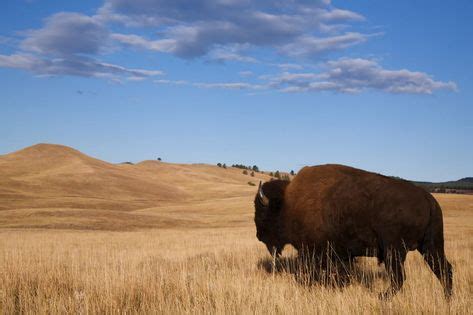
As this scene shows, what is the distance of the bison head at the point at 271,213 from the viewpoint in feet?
33.9

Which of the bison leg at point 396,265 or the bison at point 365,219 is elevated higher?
the bison at point 365,219

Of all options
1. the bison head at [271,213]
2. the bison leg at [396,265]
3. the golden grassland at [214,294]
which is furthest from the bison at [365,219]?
the golden grassland at [214,294]

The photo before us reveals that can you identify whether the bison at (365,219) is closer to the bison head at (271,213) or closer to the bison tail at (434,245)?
the bison tail at (434,245)

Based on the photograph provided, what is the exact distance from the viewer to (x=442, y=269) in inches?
311

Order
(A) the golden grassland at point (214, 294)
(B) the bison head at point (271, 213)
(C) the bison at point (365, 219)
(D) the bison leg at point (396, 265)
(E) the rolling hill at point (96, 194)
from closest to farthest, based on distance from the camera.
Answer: (A) the golden grassland at point (214, 294) → (D) the bison leg at point (396, 265) → (C) the bison at point (365, 219) → (B) the bison head at point (271, 213) → (E) the rolling hill at point (96, 194)

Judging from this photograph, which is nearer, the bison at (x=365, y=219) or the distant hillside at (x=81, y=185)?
the bison at (x=365, y=219)

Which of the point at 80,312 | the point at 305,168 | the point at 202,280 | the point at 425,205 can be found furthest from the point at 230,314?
the point at 305,168

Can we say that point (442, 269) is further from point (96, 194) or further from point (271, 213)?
point (96, 194)

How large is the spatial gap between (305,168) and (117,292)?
15.5 ft

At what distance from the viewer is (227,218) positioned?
4884 cm

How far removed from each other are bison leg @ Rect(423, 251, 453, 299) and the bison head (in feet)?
10.4

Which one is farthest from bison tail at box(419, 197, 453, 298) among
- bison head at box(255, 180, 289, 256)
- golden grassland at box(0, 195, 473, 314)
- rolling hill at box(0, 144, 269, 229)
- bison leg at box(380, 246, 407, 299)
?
rolling hill at box(0, 144, 269, 229)

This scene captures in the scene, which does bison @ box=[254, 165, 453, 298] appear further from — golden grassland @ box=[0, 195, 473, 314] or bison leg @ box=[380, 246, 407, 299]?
golden grassland @ box=[0, 195, 473, 314]

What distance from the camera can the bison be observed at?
25.9 ft
